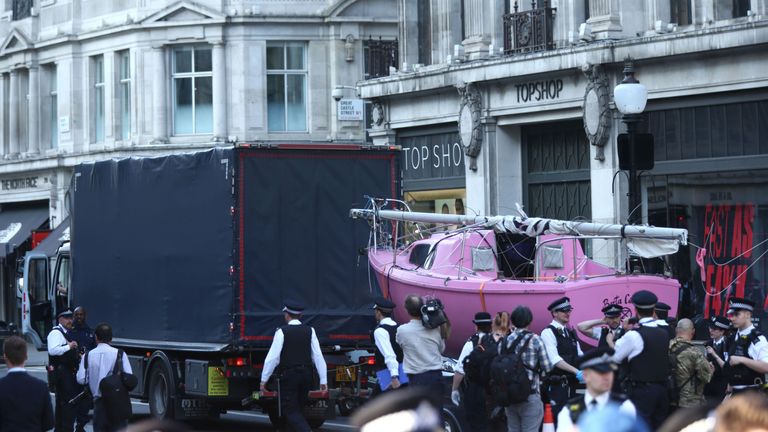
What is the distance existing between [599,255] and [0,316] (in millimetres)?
27219

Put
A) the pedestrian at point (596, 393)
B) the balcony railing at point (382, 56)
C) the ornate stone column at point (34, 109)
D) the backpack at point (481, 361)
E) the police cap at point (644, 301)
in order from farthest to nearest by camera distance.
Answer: the ornate stone column at point (34, 109) → the balcony railing at point (382, 56) → the backpack at point (481, 361) → the police cap at point (644, 301) → the pedestrian at point (596, 393)

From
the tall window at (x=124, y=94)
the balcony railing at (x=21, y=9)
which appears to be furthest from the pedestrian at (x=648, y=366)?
the balcony railing at (x=21, y=9)

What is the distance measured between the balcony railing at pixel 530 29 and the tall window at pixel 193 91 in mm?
12974

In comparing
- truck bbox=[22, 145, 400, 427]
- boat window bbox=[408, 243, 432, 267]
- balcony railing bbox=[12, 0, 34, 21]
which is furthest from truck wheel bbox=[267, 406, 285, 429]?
balcony railing bbox=[12, 0, 34, 21]

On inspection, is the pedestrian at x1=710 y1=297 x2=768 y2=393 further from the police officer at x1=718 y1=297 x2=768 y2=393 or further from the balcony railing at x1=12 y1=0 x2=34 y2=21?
the balcony railing at x1=12 y1=0 x2=34 y2=21

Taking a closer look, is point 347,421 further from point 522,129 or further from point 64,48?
point 64,48

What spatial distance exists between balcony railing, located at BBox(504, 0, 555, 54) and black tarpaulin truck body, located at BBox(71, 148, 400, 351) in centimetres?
1020

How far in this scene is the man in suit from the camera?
39.4ft

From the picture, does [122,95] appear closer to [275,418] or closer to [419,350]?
[275,418]

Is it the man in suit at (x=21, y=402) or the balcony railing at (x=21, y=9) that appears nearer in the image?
the man in suit at (x=21, y=402)

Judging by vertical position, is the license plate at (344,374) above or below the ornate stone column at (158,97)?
below

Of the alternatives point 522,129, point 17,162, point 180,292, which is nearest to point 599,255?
point 522,129

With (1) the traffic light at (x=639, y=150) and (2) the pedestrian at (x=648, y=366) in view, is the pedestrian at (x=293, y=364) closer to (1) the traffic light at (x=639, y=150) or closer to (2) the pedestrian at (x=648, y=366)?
(2) the pedestrian at (x=648, y=366)

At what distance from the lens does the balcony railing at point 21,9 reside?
47.7m
